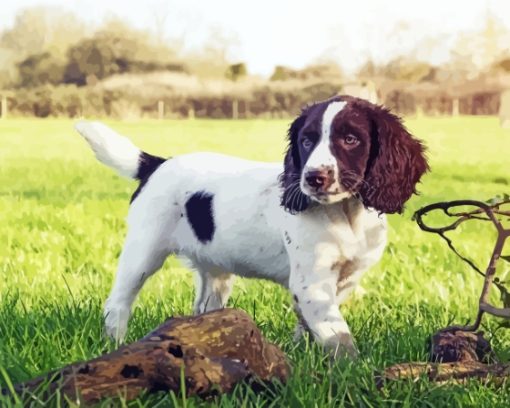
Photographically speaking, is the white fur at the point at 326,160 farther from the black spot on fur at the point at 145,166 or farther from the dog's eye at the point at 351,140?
the black spot on fur at the point at 145,166

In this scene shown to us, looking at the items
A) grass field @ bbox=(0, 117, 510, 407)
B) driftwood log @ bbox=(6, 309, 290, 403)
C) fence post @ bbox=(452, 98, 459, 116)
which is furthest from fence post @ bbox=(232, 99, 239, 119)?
driftwood log @ bbox=(6, 309, 290, 403)

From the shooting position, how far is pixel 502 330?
452 centimetres

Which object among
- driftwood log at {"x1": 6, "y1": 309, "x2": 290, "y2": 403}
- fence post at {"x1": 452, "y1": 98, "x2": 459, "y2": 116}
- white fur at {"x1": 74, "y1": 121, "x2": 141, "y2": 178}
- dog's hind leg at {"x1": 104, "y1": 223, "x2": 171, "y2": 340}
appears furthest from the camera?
fence post at {"x1": 452, "y1": 98, "x2": 459, "y2": 116}

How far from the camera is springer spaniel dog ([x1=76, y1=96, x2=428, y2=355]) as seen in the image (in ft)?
12.3

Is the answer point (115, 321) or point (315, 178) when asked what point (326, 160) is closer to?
point (315, 178)

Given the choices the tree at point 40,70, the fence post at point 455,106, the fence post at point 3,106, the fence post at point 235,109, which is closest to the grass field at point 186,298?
the fence post at point 235,109

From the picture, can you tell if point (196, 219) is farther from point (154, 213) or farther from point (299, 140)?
point (299, 140)

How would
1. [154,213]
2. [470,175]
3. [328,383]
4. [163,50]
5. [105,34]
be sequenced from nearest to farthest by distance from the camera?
[328,383] → [154,213] → [470,175] → [163,50] → [105,34]

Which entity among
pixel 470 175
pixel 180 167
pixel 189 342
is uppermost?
pixel 180 167

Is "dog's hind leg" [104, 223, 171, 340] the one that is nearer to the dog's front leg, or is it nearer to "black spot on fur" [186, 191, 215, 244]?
"black spot on fur" [186, 191, 215, 244]

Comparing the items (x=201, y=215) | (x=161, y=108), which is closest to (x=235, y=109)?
(x=161, y=108)

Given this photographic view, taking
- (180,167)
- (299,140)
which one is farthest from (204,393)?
(180,167)

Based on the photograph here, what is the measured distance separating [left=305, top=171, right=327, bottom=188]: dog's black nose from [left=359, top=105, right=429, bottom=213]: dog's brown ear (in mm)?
321

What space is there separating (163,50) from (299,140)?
23615 millimetres
